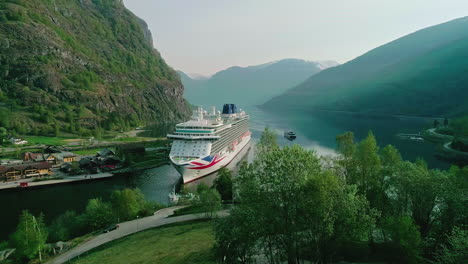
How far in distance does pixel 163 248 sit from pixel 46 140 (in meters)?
91.9

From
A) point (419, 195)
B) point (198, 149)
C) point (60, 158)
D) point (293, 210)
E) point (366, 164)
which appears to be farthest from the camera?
point (60, 158)

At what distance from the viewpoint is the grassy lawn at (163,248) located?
20984mm

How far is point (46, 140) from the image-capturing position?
316 ft

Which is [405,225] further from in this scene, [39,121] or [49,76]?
[49,76]

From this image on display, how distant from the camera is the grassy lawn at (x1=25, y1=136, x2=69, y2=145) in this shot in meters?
91.5

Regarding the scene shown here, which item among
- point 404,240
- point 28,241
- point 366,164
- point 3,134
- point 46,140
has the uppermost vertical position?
point 3,134

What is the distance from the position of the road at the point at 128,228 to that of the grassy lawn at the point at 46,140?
72.5 meters

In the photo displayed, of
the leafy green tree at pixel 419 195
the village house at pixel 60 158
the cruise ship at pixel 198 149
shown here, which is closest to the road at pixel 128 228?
the cruise ship at pixel 198 149

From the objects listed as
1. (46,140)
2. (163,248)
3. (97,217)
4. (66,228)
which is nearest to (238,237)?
(163,248)

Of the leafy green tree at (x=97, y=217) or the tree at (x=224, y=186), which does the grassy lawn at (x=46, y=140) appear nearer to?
the leafy green tree at (x=97, y=217)

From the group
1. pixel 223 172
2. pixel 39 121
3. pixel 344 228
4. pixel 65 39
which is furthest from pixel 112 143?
pixel 344 228

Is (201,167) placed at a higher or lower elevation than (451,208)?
lower

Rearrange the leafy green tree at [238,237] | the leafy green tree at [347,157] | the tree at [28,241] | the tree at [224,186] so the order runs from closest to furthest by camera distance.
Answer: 1. the leafy green tree at [238,237]
2. the tree at [28,241]
3. the leafy green tree at [347,157]
4. the tree at [224,186]

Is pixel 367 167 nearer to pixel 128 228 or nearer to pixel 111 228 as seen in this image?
A: pixel 128 228
